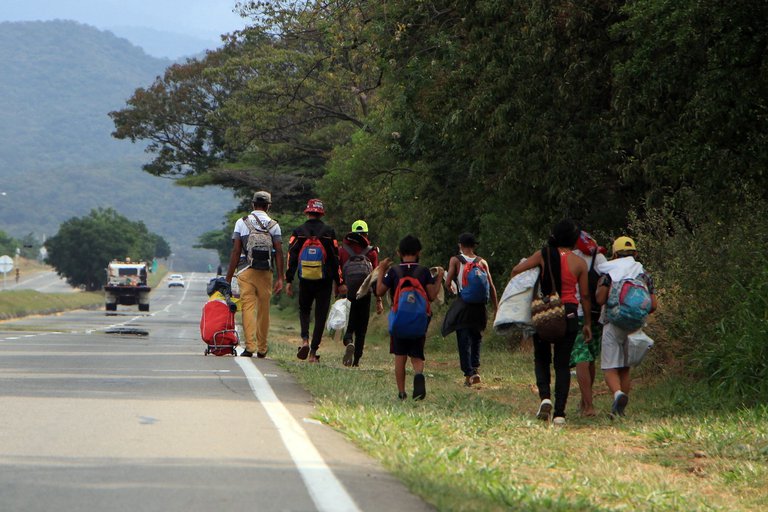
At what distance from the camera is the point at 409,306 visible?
1241cm

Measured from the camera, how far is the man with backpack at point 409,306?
12438 millimetres

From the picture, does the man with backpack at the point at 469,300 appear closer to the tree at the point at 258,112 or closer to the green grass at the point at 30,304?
the tree at the point at 258,112

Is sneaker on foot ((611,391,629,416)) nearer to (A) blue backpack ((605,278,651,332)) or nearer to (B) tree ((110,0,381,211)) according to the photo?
(A) blue backpack ((605,278,651,332))

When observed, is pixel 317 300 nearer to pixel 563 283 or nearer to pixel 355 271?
pixel 355 271

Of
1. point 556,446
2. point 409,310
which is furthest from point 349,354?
point 556,446

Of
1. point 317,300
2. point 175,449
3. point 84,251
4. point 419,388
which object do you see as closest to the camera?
point 175,449

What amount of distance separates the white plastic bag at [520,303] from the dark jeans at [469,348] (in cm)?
409

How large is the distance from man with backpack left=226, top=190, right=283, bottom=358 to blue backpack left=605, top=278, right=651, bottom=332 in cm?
581

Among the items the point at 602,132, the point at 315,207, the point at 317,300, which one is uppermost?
the point at 602,132

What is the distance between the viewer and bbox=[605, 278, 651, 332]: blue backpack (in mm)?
11789

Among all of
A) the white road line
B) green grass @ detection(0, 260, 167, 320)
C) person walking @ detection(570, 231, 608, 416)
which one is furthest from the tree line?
green grass @ detection(0, 260, 167, 320)

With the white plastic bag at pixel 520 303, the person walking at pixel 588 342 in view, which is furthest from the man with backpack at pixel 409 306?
the person walking at pixel 588 342

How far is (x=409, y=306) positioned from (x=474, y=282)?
3.11m

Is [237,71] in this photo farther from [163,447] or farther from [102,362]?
[163,447]
